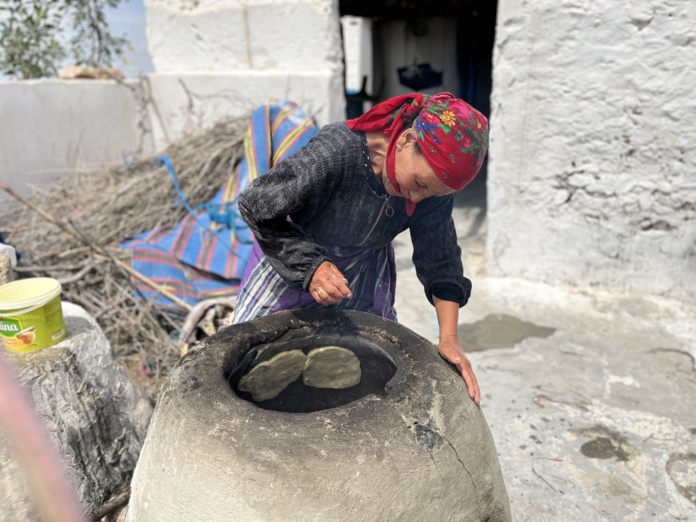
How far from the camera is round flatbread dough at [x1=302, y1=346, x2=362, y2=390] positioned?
58.1 inches

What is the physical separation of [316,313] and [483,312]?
2184mm

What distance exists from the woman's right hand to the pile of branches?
5.70ft

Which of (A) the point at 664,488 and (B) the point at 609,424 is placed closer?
(A) the point at 664,488

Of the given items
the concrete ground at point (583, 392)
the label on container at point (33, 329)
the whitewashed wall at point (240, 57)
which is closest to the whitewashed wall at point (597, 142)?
the concrete ground at point (583, 392)

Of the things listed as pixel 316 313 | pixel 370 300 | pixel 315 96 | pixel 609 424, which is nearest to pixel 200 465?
pixel 316 313

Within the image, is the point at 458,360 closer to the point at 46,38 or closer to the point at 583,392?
the point at 583,392

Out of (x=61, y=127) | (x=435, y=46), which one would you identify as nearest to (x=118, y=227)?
(x=61, y=127)

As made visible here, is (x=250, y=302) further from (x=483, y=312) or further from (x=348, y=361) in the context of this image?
(x=483, y=312)

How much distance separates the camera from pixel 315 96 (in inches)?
167

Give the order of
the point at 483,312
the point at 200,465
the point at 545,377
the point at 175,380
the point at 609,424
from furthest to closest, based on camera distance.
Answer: the point at 483,312 < the point at 545,377 < the point at 609,424 < the point at 175,380 < the point at 200,465

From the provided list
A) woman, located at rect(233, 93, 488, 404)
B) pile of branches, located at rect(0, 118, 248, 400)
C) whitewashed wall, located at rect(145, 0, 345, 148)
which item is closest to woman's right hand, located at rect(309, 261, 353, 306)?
woman, located at rect(233, 93, 488, 404)

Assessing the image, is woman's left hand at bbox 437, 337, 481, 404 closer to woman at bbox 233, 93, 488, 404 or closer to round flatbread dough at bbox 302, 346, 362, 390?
woman at bbox 233, 93, 488, 404

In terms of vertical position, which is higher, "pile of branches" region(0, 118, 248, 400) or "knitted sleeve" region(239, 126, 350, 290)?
"knitted sleeve" region(239, 126, 350, 290)

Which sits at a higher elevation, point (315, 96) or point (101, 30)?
point (101, 30)
